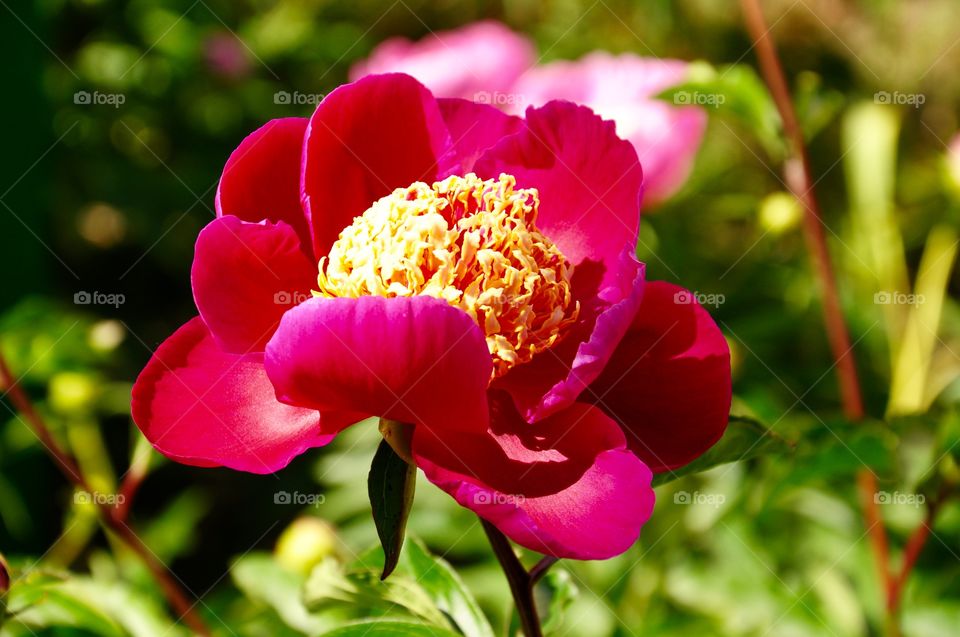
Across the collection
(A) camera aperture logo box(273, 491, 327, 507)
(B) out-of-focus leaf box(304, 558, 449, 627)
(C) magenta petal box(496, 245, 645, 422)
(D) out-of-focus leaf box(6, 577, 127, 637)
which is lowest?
(A) camera aperture logo box(273, 491, 327, 507)

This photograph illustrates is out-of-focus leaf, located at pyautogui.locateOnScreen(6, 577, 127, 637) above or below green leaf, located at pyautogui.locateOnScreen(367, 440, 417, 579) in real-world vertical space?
below

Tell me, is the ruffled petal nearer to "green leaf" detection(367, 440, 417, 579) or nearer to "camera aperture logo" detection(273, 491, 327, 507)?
"green leaf" detection(367, 440, 417, 579)

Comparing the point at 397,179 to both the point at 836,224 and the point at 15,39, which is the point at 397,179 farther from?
the point at 836,224

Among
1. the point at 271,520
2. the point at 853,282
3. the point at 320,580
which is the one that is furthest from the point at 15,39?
the point at 853,282

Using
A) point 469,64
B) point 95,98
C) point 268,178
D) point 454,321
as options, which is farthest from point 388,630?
point 95,98

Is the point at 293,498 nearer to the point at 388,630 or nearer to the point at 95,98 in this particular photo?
the point at 388,630

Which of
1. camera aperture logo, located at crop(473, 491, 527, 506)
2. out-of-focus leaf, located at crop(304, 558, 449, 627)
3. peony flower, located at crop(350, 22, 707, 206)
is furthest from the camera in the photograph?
peony flower, located at crop(350, 22, 707, 206)

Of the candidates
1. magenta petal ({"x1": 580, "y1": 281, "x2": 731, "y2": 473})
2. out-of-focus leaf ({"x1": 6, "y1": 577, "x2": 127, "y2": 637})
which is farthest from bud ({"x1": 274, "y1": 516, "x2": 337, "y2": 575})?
magenta petal ({"x1": 580, "y1": 281, "x2": 731, "y2": 473})

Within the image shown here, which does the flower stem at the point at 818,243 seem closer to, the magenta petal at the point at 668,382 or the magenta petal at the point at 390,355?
the magenta petal at the point at 668,382
